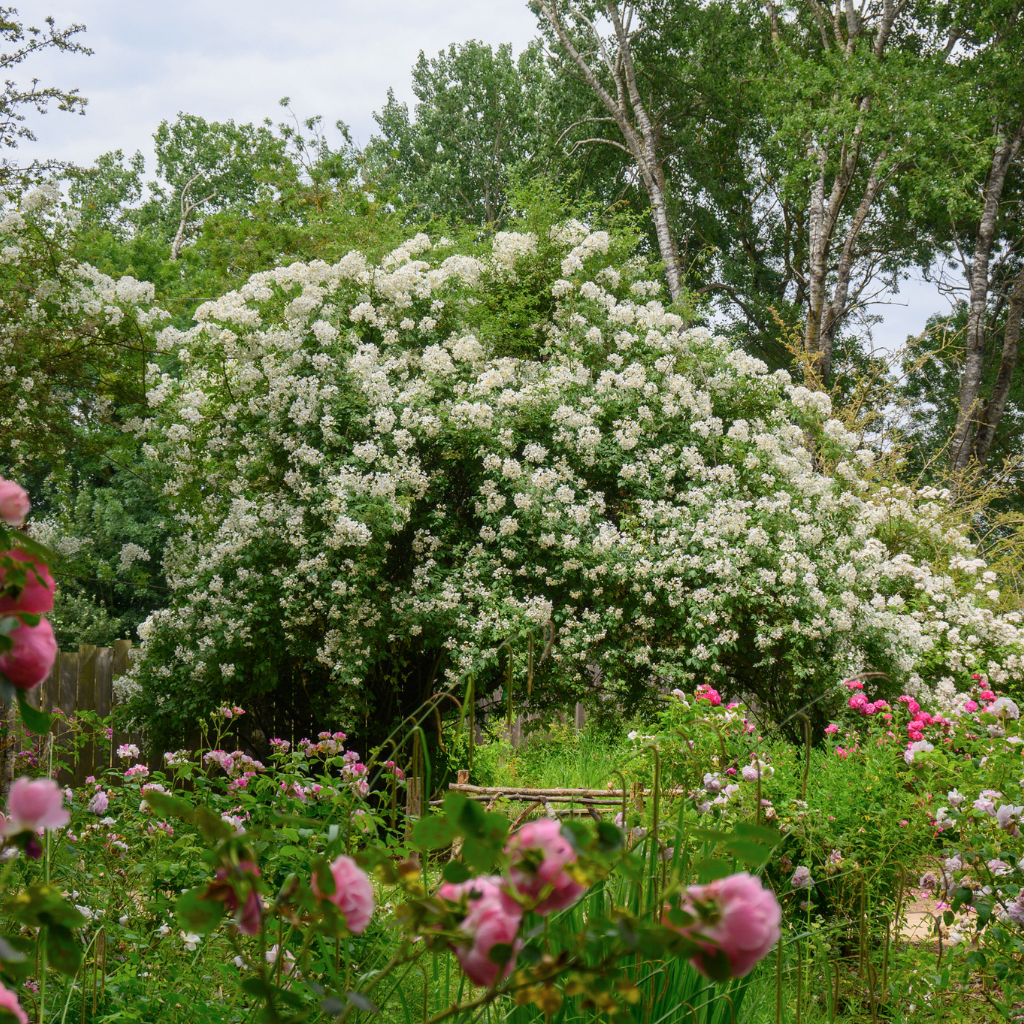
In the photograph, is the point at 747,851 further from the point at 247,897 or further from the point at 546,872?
the point at 247,897

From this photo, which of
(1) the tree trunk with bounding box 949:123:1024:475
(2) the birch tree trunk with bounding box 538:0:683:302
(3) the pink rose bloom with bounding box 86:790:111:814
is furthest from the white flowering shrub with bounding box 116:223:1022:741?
(1) the tree trunk with bounding box 949:123:1024:475

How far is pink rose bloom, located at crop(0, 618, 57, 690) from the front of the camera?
0.75 metres

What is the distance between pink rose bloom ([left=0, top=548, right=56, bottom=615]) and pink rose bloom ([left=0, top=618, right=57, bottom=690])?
0.06 feet

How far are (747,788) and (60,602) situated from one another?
832cm

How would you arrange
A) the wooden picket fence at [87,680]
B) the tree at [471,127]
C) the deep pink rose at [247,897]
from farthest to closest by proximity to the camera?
the tree at [471,127]
the wooden picket fence at [87,680]
the deep pink rose at [247,897]

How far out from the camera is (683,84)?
1410 cm

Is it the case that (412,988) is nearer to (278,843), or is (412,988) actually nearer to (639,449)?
(278,843)

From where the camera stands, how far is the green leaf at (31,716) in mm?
775

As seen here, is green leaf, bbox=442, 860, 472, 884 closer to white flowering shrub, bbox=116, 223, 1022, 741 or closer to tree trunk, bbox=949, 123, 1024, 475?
white flowering shrub, bbox=116, 223, 1022, 741

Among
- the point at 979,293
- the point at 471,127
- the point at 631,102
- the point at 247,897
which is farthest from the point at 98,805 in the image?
the point at 471,127

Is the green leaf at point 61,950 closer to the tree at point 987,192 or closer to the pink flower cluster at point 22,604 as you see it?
the pink flower cluster at point 22,604

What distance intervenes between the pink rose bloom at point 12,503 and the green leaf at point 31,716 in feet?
0.51

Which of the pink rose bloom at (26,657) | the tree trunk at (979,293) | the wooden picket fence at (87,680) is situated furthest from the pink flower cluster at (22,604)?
the tree trunk at (979,293)

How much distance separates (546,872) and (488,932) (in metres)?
0.06
